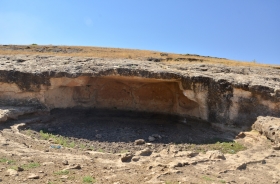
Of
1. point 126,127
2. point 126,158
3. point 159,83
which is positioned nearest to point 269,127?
point 126,158

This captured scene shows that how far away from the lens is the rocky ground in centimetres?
714

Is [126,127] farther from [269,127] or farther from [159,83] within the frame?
[269,127]

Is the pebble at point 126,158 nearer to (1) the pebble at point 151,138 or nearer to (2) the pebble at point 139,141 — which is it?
(2) the pebble at point 139,141

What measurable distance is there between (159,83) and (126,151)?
723cm

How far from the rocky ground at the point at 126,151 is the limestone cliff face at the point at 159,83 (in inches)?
34.8

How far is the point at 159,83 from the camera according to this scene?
1723cm

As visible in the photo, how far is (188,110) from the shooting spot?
1619cm

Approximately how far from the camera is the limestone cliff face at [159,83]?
13117mm

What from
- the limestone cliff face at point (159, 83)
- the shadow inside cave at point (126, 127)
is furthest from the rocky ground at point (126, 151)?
the limestone cliff face at point (159, 83)

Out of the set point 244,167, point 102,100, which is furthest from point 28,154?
point 102,100

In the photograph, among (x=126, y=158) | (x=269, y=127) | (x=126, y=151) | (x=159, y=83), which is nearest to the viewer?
(x=126, y=158)

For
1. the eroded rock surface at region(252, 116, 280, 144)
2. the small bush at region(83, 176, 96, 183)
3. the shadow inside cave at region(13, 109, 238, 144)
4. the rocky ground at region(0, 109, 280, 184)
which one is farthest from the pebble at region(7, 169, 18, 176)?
the eroded rock surface at region(252, 116, 280, 144)

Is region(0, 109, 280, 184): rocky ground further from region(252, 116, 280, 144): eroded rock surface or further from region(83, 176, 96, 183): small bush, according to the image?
region(252, 116, 280, 144): eroded rock surface

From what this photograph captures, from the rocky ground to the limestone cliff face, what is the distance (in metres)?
0.88
